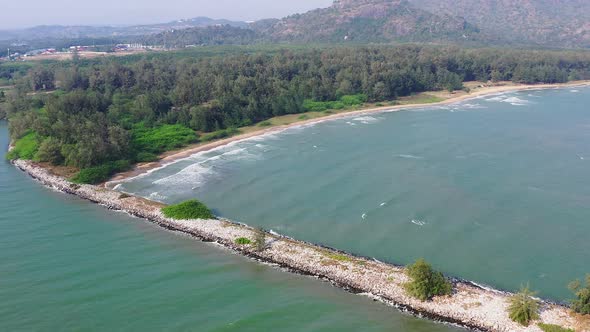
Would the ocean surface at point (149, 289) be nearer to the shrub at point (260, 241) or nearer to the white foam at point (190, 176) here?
the shrub at point (260, 241)

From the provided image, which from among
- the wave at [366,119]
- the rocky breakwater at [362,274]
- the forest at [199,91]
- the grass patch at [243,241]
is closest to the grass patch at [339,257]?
the rocky breakwater at [362,274]

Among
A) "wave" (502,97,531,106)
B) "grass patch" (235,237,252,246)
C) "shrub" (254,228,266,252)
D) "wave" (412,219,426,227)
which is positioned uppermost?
"wave" (502,97,531,106)

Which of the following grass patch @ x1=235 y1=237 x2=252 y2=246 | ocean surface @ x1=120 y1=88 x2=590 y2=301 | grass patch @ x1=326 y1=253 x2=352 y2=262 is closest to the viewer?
grass patch @ x1=326 y1=253 x2=352 y2=262

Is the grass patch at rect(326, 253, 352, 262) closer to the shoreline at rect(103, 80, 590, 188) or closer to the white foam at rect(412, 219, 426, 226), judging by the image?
the white foam at rect(412, 219, 426, 226)

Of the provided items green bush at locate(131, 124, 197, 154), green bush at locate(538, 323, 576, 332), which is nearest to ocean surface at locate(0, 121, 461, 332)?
green bush at locate(538, 323, 576, 332)

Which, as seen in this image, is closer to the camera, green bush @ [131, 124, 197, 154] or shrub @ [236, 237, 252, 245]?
shrub @ [236, 237, 252, 245]

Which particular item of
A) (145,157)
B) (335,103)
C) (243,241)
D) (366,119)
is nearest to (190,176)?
(145,157)
